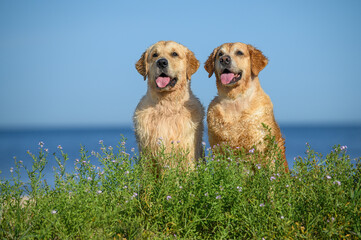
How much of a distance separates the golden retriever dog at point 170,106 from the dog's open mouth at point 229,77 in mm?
609

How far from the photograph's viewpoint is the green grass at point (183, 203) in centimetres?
397

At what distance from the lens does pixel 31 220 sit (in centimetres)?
410

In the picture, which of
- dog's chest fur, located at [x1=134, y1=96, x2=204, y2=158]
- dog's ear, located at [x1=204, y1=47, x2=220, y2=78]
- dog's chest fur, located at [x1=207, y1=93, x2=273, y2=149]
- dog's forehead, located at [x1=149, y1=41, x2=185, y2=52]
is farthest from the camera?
dog's forehead, located at [x1=149, y1=41, x2=185, y2=52]

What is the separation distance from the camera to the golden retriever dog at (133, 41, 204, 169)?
5961mm

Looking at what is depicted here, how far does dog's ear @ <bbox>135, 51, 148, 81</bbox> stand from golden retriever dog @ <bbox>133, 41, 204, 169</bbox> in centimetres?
12

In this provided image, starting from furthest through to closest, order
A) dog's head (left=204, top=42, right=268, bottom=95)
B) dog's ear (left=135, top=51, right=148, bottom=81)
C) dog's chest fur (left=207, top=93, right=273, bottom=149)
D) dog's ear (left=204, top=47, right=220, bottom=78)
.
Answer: dog's ear (left=135, top=51, right=148, bottom=81)
dog's ear (left=204, top=47, right=220, bottom=78)
dog's head (left=204, top=42, right=268, bottom=95)
dog's chest fur (left=207, top=93, right=273, bottom=149)

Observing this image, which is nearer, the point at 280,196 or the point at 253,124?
the point at 280,196

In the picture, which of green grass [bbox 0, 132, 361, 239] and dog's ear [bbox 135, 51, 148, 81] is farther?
dog's ear [bbox 135, 51, 148, 81]

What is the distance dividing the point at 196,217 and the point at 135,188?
813 mm

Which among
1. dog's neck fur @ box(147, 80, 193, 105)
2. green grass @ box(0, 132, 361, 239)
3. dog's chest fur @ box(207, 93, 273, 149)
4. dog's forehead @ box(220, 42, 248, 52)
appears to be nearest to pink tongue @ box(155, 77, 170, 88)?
dog's neck fur @ box(147, 80, 193, 105)

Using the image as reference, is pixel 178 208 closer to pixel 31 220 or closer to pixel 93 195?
pixel 93 195

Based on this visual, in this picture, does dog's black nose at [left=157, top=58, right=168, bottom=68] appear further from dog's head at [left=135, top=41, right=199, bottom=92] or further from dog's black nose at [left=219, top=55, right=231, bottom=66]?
dog's black nose at [left=219, top=55, right=231, bottom=66]

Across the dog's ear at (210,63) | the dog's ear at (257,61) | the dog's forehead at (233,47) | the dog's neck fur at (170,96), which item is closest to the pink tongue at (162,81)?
the dog's neck fur at (170,96)

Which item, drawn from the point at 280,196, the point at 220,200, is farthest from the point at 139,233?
the point at 280,196
